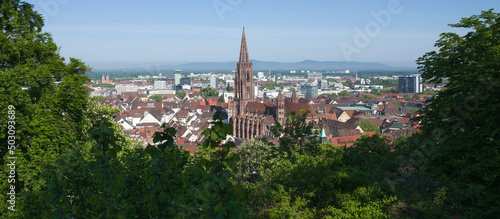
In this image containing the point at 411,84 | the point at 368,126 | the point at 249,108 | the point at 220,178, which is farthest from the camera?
the point at 411,84

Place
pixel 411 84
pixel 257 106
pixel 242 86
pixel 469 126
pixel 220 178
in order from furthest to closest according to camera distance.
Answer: pixel 411 84
pixel 242 86
pixel 257 106
pixel 469 126
pixel 220 178

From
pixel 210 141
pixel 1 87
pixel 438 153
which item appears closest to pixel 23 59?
pixel 1 87

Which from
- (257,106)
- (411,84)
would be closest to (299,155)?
(257,106)

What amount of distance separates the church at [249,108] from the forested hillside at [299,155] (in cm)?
4995

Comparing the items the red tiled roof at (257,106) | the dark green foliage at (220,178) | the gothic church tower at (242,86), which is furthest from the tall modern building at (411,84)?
the dark green foliage at (220,178)

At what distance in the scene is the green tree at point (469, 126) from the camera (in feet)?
31.8

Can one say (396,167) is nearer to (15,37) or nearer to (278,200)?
(278,200)

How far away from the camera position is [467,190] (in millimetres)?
9805

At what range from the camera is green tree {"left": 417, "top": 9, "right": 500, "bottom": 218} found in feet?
31.8

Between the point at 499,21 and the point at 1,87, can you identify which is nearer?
the point at 1,87

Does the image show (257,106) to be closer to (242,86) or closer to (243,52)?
(242,86)

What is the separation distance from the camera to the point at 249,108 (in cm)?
7019

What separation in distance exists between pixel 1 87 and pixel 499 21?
606 inches

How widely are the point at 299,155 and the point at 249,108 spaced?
2307 inches
